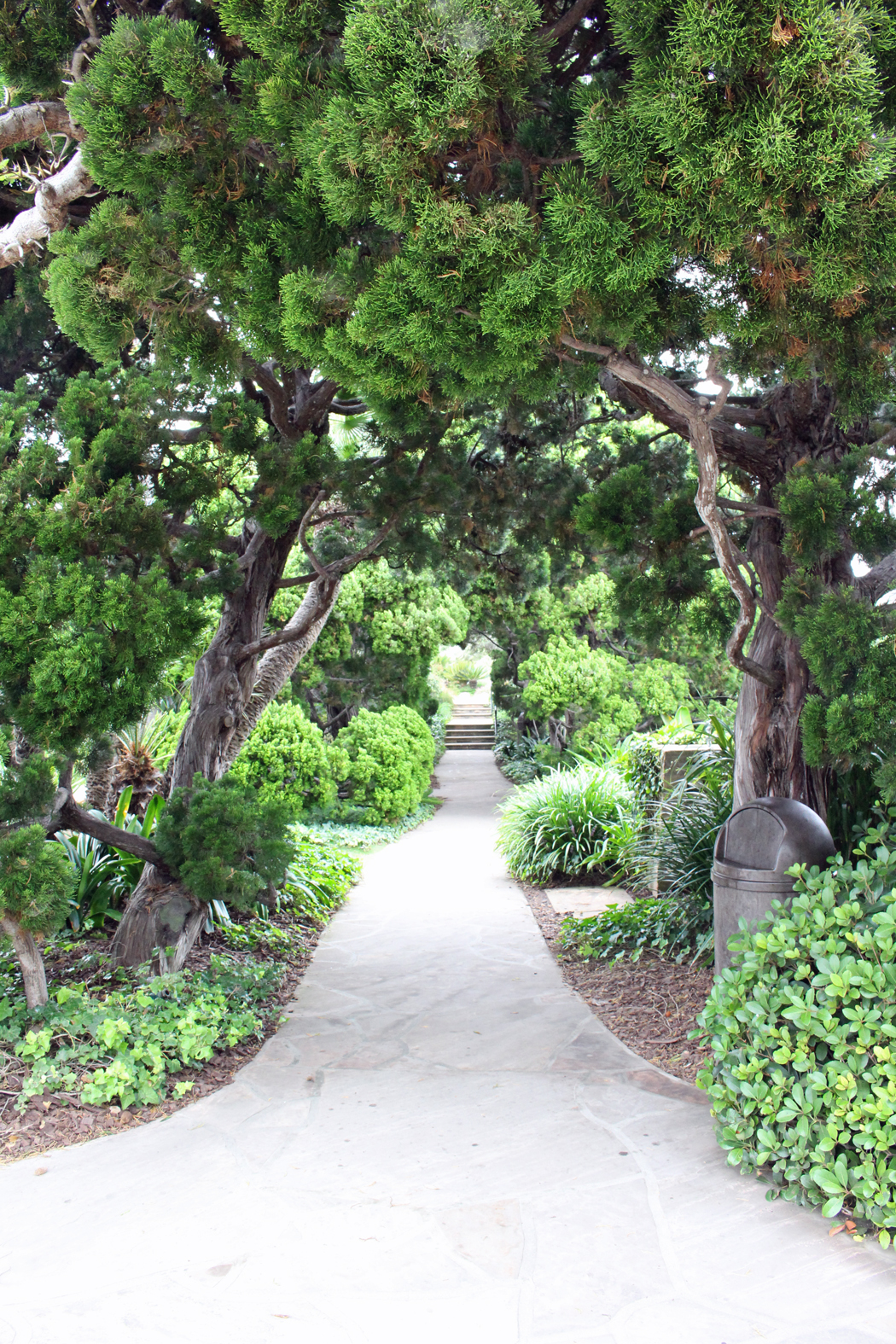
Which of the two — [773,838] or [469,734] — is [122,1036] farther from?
[469,734]

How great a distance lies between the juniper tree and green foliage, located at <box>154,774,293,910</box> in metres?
1.95

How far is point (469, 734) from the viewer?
84.9ft

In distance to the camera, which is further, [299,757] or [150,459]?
[299,757]

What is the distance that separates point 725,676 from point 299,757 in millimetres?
6844

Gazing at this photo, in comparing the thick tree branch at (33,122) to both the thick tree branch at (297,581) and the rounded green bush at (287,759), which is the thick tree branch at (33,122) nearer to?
the thick tree branch at (297,581)

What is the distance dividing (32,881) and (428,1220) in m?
1.86

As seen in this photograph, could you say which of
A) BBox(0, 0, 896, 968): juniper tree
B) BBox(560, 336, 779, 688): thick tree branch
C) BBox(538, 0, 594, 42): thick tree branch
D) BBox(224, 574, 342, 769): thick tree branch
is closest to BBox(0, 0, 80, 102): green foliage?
BBox(0, 0, 896, 968): juniper tree

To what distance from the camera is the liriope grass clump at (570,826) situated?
7531 millimetres

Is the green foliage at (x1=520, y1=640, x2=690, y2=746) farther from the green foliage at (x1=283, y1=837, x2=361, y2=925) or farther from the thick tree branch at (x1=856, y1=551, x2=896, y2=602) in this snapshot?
the thick tree branch at (x1=856, y1=551, x2=896, y2=602)

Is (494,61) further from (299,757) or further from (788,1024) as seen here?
(299,757)

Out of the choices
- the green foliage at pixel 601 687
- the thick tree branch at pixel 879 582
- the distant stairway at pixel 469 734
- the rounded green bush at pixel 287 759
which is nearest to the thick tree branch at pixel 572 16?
the thick tree branch at pixel 879 582

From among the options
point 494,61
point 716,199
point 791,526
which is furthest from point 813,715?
point 494,61

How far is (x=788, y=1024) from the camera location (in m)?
2.81

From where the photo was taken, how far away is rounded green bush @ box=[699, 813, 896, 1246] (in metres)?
2.46
